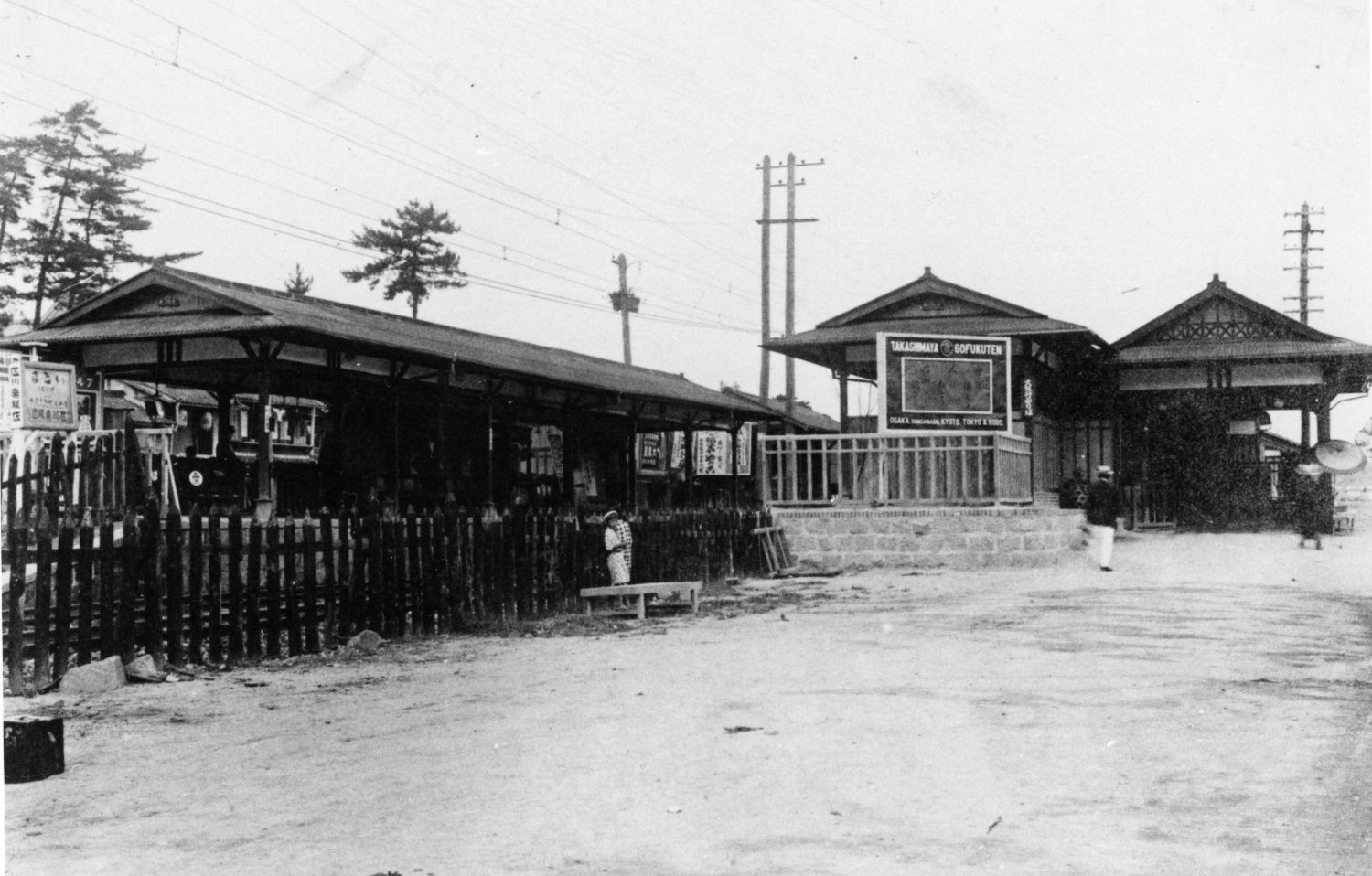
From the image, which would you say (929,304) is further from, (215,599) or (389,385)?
(215,599)

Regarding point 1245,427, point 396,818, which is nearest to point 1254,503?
point 1245,427

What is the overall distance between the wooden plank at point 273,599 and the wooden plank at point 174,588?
0.83m

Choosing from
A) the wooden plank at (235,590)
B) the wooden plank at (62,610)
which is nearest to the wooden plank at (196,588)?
the wooden plank at (235,590)

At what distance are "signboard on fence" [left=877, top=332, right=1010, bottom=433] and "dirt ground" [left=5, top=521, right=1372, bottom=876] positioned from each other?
9.06 metres

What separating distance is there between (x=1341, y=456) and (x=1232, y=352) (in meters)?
3.42

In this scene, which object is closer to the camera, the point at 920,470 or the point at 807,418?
the point at 920,470

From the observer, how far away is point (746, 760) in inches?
240

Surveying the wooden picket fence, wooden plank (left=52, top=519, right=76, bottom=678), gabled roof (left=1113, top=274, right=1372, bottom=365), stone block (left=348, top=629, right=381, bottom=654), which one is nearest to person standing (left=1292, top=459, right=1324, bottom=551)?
gabled roof (left=1113, top=274, right=1372, bottom=365)

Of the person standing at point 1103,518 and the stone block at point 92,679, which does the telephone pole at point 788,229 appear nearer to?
the person standing at point 1103,518

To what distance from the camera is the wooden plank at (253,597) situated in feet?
32.0

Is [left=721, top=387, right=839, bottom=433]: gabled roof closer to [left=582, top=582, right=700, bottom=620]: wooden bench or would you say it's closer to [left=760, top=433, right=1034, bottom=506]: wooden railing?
[left=760, top=433, right=1034, bottom=506]: wooden railing

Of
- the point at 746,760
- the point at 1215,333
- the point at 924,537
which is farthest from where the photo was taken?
the point at 1215,333

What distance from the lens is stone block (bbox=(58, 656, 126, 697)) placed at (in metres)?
8.13

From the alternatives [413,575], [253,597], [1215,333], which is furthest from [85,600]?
[1215,333]
